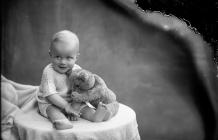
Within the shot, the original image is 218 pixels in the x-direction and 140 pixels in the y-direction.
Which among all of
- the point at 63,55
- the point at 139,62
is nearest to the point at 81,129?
the point at 63,55

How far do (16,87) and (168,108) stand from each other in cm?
39

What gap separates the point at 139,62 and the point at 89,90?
0.25 meters

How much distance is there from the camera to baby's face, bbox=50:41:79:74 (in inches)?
30.3

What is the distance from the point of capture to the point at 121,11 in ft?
3.24

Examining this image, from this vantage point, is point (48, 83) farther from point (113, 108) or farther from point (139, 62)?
point (139, 62)

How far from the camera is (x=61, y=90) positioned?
2.67 ft

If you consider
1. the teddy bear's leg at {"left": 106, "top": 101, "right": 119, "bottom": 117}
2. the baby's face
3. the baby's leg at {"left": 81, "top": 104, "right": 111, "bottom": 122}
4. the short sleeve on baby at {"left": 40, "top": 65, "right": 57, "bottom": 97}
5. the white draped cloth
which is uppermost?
the baby's face

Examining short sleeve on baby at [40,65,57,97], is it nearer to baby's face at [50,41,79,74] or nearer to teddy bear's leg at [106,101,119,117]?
baby's face at [50,41,79,74]

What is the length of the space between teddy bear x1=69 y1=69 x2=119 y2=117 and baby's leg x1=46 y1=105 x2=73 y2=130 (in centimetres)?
4

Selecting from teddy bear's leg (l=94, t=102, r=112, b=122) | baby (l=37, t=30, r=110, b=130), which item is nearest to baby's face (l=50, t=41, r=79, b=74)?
baby (l=37, t=30, r=110, b=130)

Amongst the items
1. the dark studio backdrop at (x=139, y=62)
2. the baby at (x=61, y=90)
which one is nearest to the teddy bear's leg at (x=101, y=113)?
the baby at (x=61, y=90)

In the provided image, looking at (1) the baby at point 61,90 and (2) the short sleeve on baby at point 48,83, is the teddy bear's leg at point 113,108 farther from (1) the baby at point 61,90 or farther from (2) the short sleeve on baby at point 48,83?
(2) the short sleeve on baby at point 48,83

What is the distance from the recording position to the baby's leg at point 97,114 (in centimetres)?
77

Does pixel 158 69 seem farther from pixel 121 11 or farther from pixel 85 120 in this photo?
pixel 85 120
